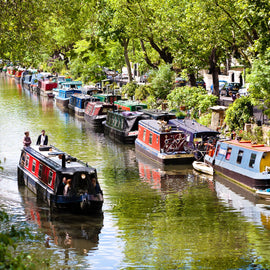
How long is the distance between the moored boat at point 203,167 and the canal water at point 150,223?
0.41 meters

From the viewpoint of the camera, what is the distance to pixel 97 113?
172 feet

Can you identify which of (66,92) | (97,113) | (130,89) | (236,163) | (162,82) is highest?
(162,82)

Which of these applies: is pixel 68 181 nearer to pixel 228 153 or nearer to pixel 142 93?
pixel 228 153

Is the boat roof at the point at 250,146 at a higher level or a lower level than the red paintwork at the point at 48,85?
lower

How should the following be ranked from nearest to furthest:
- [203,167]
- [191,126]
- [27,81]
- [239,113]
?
1. [203,167]
2. [191,126]
3. [239,113]
4. [27,81]

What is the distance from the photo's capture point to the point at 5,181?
98.9 ft

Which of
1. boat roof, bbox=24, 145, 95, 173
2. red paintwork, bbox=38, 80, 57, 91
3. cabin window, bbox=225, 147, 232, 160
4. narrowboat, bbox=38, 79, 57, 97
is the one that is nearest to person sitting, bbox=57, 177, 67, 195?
boat roof, bbox=24, 145, 95, 173

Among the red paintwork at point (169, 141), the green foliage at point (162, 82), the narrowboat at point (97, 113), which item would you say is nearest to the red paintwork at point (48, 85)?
the narrowboat at point (97, 113)

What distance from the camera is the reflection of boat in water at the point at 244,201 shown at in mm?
23375

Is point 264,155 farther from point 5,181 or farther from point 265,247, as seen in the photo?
point 5,181

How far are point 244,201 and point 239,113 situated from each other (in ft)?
37.4

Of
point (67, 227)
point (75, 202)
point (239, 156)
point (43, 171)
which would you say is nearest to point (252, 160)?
point (239, 156)

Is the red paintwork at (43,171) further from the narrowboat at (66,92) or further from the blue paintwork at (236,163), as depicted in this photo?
the narrowboat at (66,92)

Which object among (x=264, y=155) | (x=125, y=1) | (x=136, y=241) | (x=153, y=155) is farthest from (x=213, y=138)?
(x=125, y=1)
